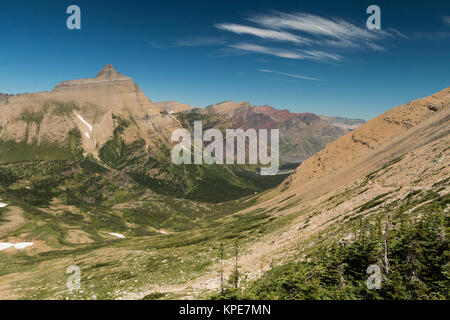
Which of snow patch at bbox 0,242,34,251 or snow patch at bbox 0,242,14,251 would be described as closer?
snow patch at bbox 0,242,14,251

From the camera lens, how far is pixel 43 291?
80875mm

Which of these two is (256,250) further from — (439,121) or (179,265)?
(439,121)

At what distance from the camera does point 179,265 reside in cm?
7988

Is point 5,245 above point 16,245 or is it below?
above

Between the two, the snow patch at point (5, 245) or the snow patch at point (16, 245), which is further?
the snow patch at point (16, 245)

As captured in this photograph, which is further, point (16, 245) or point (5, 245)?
point (16, 245)
